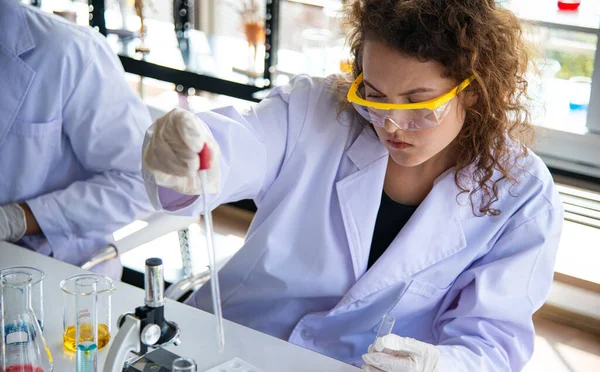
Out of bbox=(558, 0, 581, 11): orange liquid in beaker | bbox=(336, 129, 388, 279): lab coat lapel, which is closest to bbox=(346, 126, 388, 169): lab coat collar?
bbox=(336, 129, 388, 279): lab coat lapel

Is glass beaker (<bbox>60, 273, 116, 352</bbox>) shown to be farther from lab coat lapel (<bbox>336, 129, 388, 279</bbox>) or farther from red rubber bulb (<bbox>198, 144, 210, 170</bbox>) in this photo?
lab coat lapel (<bbox>336, 129, 388, 279</bbox>)

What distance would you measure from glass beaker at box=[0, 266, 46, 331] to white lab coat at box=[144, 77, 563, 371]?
1.37ft

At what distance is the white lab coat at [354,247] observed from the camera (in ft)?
5.35

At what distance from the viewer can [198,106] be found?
3.89m

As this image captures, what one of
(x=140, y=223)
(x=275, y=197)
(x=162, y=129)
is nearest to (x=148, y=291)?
(x=162, y=129)

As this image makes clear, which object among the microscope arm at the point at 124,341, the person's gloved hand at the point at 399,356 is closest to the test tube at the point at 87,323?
the microscope arm at the point at 124,341

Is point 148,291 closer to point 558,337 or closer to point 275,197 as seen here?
point 275,197

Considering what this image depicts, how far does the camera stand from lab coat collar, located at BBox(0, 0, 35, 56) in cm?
194

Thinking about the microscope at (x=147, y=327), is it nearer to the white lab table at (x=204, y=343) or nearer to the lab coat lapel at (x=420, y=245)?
the white lab table at (x=204, y=343)

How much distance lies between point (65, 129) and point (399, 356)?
1152 millimetres

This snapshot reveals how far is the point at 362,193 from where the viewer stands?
1.73 m

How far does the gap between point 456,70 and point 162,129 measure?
641 millimetres

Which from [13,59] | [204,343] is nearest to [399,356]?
[204,343]

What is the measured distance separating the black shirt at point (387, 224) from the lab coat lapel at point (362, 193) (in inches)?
1.5
